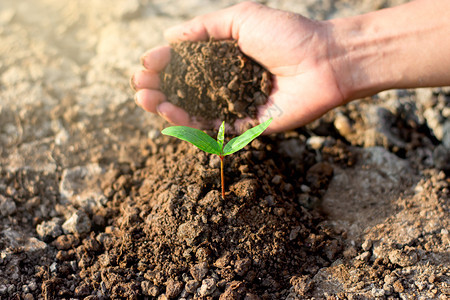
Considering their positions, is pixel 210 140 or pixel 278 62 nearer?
pixel 210 140

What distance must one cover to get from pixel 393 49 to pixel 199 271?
6.00 ft

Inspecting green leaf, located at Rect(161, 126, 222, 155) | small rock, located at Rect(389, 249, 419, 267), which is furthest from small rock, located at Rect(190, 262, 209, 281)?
small rock, located at Rect(389, 249, 419, 267)

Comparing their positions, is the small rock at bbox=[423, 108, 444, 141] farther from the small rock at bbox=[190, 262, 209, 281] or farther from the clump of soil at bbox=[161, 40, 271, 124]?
the small rock at bbox=[190, 262, 209, 281]

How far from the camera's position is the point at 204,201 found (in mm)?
2055

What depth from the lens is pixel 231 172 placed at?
221cm

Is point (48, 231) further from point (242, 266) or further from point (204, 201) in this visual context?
point (242, 266)

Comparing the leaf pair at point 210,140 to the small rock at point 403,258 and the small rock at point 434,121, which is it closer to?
the small rock at point 403,258

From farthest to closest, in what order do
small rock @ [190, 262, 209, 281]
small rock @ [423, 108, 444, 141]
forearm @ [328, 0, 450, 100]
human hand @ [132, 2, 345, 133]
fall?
1. small rock @ [423, 108, 444, 141]
2. human hand @ [132, 2, 345, 133]
3. forearm @ [328, 0, 450, 100]
4. small rock @ [190, 262, 209, 281]

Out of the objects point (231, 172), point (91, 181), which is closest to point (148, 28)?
point (91, 181)

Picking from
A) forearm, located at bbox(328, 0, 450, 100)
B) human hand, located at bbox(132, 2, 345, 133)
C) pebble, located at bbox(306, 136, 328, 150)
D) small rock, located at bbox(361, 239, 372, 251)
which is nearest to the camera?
small rock, located at bbox(361, 239, 372, 251)

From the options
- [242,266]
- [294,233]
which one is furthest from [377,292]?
[242,266]

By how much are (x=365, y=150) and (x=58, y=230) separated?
212 cm

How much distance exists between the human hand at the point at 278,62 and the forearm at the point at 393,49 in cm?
10

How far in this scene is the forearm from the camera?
7.56 ft
